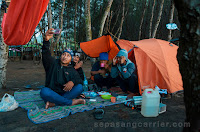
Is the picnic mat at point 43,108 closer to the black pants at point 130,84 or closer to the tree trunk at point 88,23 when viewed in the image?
the black pants at point 130,84

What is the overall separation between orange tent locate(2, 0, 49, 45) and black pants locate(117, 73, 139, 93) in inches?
93.3

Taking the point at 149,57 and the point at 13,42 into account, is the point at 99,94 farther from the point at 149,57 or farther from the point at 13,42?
the point at 13,42

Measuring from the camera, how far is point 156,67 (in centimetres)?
383

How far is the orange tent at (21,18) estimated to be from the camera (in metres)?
2.71

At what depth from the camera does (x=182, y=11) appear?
44.1 inches

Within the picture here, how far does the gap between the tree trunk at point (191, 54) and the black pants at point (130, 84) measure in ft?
8.11

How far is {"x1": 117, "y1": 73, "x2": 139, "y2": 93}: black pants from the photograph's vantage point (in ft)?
12.1

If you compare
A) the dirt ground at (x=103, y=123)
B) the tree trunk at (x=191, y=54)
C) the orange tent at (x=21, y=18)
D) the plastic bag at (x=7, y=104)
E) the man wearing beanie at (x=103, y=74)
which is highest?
the orange tent at (x=21, y=18)

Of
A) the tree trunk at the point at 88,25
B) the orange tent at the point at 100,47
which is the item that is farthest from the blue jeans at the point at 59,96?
the tree trunk at the point at 88,25

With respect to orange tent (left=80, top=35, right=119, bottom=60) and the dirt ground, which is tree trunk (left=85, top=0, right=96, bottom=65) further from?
the dirt ground

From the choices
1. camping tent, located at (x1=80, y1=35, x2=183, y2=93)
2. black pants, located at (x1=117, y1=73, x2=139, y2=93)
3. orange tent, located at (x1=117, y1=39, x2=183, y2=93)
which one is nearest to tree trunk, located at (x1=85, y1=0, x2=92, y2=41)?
camping tent, located at (x1=80, y1=35, x2=183, y2=93)

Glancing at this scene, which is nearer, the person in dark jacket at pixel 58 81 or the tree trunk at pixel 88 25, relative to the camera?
the person in dark jacket at pixel 58 81

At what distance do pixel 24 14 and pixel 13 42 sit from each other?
0.59m

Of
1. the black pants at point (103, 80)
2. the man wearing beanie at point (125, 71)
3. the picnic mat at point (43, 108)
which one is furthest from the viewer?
the black pants at point (103, 80)
